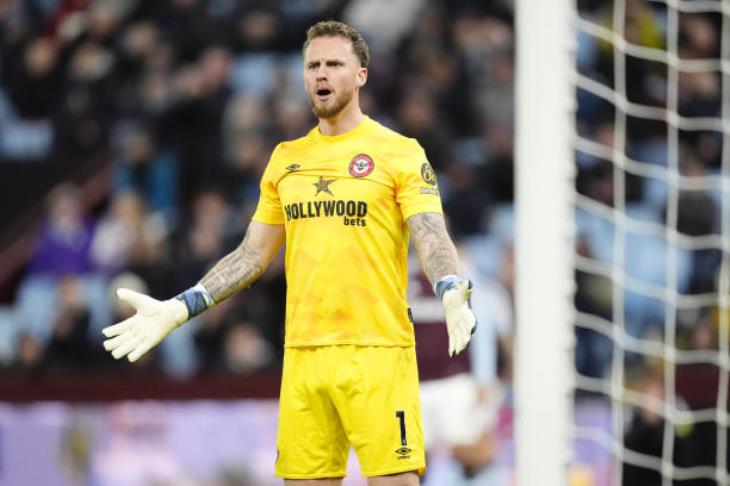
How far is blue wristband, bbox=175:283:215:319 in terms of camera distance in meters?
5.30

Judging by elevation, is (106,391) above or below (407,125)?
below

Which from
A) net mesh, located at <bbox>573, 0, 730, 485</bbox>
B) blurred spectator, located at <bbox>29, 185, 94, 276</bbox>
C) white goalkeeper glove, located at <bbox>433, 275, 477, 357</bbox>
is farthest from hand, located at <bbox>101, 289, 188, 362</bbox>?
blurred spectator, located at <bbox>29, 185, 94, 276</bbox>

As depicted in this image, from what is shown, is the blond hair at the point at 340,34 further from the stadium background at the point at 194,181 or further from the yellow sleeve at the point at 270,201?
the stadium background at the point at 194,181

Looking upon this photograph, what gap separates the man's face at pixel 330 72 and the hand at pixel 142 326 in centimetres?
93

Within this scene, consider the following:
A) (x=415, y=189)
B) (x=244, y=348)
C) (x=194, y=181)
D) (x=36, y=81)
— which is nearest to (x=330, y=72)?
(x=415, y=189)

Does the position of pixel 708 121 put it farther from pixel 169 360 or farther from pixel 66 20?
pixel 66 20

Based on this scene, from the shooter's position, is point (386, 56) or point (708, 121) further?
point (386, 56)

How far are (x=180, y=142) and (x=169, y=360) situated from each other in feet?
10.0

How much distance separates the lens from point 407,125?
13.5 metres

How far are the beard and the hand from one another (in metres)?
0.91

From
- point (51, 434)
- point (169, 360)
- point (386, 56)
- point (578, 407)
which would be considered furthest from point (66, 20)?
point (578, 407)

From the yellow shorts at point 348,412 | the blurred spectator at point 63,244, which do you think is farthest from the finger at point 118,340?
the blurred spectator at point 63,244

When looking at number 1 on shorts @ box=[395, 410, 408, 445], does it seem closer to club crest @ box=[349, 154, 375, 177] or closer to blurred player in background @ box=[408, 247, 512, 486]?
club crest @ box=[349, 154, 375, 177]

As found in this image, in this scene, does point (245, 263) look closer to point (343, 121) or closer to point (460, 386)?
point (343, 121)
